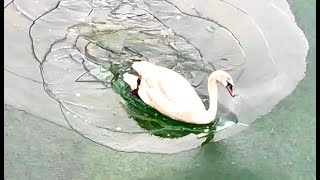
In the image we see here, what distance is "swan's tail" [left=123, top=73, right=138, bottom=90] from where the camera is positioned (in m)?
0.89

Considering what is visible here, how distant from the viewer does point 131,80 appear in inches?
35.2

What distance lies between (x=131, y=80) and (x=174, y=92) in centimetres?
7

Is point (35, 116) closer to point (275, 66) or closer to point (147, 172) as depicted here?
point (147, 172)

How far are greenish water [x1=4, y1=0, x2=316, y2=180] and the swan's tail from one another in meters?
0.10

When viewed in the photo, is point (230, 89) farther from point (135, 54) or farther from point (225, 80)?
point (135, 54)

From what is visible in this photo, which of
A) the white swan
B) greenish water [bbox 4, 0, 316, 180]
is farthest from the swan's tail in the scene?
greenish water [bbox 4, 0, 316, 180]

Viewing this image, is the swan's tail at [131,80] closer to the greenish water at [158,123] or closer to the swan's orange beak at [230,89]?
the greenish water at [158,123]

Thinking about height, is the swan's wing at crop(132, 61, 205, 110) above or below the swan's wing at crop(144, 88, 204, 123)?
above

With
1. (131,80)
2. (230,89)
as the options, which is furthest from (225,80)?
(131,80)

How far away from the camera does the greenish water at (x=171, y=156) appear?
2.64 feet

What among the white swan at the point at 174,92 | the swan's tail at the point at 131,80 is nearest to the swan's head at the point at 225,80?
the white swan at the point at 174,92

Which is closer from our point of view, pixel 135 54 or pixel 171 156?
pixel 171 156

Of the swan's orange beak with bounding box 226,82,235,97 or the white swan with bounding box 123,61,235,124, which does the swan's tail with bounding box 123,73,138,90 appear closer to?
the white swan with bounding box 123,61,235,124

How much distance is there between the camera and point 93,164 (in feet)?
2.68
